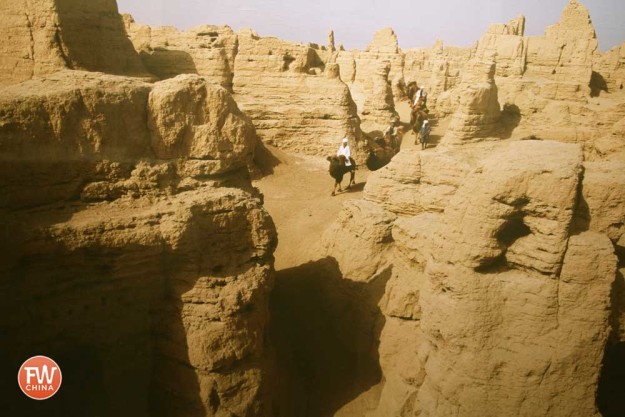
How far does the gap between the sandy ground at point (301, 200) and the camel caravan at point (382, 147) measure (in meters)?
0.62

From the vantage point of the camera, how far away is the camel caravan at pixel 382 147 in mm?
14039

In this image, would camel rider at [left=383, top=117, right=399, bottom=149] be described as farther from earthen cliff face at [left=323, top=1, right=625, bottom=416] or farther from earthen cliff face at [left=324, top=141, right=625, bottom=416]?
earthen cliff face at [left=324, top=141, right=625, bottom=416]

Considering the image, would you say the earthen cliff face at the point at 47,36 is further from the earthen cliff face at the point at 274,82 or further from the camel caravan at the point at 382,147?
the camel caravan at the point at 382,147

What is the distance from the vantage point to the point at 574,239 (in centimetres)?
464

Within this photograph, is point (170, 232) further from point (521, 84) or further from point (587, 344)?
point (521, 84)

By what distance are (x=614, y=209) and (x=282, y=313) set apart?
564cm

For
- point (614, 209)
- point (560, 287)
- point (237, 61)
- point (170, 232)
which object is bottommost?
point (560, 287)

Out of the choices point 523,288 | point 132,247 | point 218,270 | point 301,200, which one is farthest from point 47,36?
point 523,288

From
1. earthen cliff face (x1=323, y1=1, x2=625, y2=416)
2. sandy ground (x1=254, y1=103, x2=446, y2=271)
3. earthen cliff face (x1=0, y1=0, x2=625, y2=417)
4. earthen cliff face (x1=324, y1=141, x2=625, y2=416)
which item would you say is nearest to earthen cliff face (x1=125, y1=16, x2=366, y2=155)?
sandy ground (x1=254, y1=103, x2=446, y2=271)

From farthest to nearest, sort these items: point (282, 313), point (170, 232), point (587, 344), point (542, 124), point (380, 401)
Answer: point (542, 124)
point (282, 313)
point (380, 401)
point (170, 232)
point (587, 344)

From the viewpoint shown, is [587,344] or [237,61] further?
[237,61]

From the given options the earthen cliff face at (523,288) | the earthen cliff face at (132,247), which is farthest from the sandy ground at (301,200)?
the earthen cliff face at (523,288)

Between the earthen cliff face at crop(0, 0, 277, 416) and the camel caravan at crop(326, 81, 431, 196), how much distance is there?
8360 millimetres

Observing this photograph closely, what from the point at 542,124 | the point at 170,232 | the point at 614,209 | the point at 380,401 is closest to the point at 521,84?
the point at 542,124
